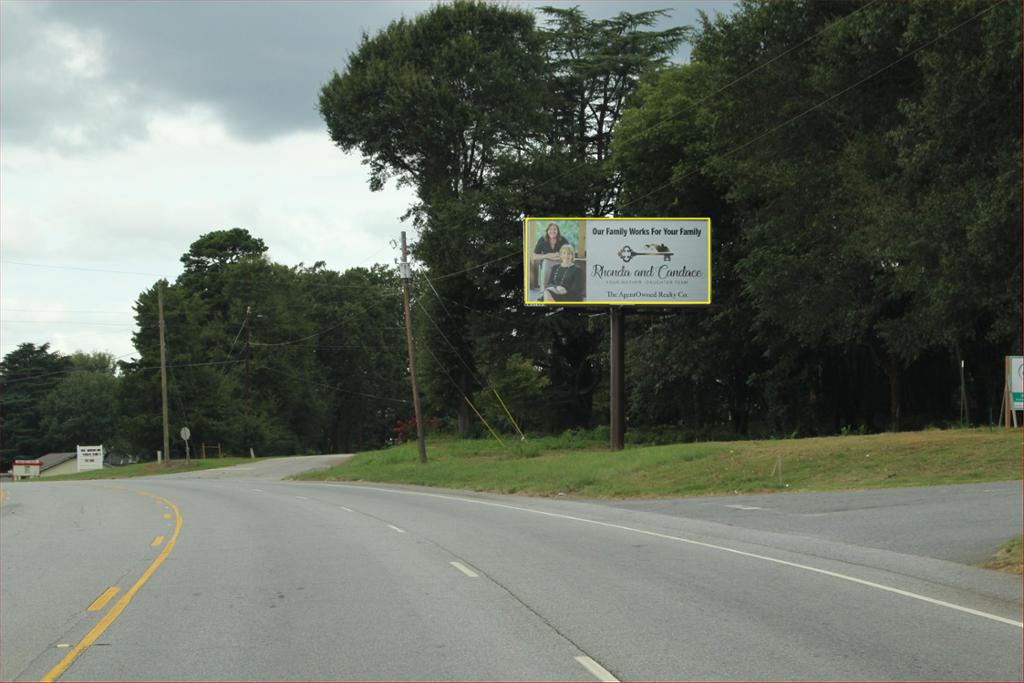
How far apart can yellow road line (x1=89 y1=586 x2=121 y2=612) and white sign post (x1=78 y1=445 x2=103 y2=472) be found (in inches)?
2702

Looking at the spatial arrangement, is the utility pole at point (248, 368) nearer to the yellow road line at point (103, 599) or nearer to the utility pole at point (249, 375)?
the utility pole at point (249, 375)

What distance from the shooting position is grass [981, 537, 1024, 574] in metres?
12.6

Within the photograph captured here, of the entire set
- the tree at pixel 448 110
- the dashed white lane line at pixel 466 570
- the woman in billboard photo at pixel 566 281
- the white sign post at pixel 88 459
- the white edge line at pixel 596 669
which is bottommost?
the white sign post at pixel 88 459

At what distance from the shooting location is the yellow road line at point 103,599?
438 inches

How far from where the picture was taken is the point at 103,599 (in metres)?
11.7

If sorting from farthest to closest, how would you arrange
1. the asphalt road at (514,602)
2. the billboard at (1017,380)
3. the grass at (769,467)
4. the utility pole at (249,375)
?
1. the utility pole at (249,375)
2. the grass at (769,467)
3. the billboard at (1017,380)
4. the asphalt road at (514,602)

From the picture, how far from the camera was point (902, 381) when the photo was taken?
46438mm

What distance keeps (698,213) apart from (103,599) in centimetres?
3988

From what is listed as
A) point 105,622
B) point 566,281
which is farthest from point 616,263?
point 105,622

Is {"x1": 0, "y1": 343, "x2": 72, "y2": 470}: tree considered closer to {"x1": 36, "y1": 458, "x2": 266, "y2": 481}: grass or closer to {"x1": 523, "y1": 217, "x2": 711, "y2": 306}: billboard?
{"x1": 36, "y1": 458, "x2": 266, "y2": 481}: grass

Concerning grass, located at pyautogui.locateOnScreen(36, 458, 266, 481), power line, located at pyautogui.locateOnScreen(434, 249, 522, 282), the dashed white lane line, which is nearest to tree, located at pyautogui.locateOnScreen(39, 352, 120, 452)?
grass, located at pyautogui.locateOnScreen(36, 458, 266, 481)

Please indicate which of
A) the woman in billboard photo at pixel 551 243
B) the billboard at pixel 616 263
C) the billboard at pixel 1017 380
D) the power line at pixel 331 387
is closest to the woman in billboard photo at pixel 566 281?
the billboard at pixel 616 263

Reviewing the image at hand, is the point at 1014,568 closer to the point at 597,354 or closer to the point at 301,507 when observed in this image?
the point at 301,507

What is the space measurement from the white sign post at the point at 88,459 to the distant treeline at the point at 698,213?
3702 mm
